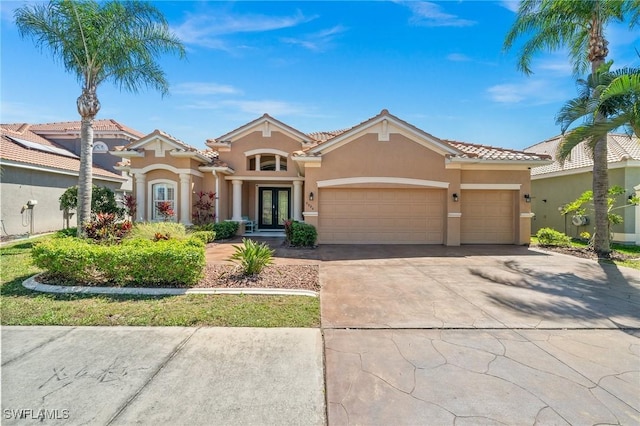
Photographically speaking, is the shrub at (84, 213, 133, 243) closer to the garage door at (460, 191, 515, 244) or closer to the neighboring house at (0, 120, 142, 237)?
the neighboring house at (0, 120, 142, 237)

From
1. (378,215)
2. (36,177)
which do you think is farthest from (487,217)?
(36,177)

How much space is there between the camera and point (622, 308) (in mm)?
5457

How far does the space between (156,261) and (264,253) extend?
2.48m

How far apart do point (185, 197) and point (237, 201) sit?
274 cm

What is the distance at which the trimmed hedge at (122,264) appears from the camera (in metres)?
6.15

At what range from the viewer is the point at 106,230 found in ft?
28.2

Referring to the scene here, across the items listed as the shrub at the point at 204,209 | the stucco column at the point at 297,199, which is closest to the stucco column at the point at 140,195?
the shrub at the point at 204,209

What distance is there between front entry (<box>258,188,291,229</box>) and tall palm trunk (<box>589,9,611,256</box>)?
14.5m

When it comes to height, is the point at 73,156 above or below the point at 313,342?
above

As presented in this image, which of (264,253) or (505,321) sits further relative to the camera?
(264,253)

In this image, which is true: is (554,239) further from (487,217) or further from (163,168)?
(163,168)

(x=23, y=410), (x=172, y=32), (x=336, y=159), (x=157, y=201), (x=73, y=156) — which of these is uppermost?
(x=172, y=32)

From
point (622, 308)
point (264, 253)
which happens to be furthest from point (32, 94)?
point (622, 308)

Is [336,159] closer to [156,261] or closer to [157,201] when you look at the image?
[156,261]
